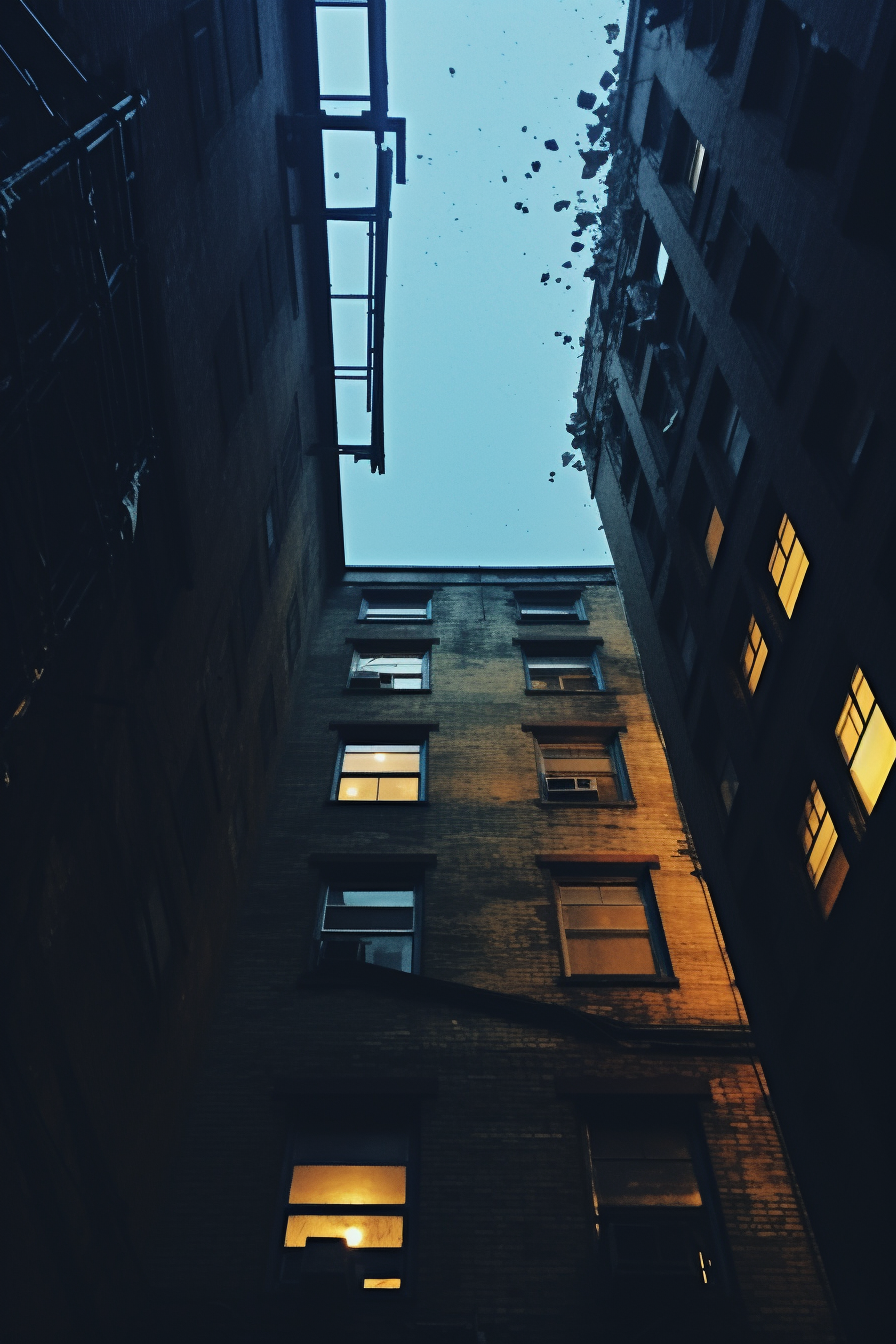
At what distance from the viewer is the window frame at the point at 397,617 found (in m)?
24.5

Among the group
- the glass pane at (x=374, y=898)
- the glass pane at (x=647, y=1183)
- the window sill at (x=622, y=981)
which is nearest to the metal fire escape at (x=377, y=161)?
the glass pane at (x=374, y=898)

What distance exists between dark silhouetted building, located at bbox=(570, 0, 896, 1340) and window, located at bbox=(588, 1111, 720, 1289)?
137cm

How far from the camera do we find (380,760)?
19141 millimetres

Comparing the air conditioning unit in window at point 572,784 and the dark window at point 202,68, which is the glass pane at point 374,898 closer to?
the air conditioning unit in window at point 572,784

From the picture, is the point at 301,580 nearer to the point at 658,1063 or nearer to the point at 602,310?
the point at 602,310

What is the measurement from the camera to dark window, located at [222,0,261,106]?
43.2 feet

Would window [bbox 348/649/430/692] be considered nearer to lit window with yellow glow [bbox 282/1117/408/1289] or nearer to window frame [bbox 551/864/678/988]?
window frame [bbox 551/864/678/988]

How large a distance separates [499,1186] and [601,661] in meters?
13.7

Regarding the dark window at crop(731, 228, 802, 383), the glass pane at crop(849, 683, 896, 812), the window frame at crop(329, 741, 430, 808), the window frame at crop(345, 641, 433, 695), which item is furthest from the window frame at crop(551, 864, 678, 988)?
the dark window at crop(731, 228, 802, 383)

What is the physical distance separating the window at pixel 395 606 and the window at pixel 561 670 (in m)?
3.54

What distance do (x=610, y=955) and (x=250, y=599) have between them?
843 centimetres

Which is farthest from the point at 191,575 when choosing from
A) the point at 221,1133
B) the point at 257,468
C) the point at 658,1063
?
the point at 658,1063

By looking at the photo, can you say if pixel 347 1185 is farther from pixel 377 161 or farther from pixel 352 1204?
pixel 377 161

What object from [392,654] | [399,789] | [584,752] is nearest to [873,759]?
[584,752]
